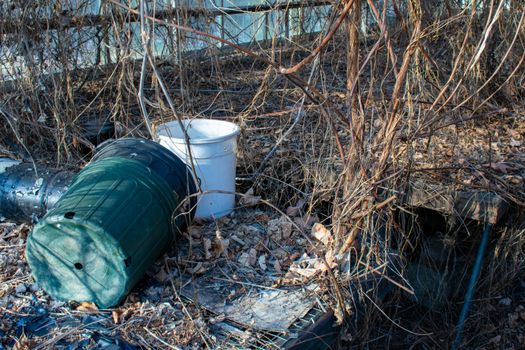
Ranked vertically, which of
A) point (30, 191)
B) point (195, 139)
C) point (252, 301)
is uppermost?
point (195, 139)

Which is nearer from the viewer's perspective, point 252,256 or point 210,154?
point 252,256

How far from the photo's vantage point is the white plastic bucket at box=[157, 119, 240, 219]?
3.85 meters

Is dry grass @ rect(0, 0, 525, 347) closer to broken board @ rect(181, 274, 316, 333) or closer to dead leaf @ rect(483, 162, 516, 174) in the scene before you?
dead leaf @ rect(483, 162, 516, 174)

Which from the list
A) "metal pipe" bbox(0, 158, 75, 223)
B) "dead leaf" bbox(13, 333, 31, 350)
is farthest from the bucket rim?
"dead leaf" bbox(13, 333, 31, 350)

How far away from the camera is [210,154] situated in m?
3.87

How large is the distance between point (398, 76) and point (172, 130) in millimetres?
1762

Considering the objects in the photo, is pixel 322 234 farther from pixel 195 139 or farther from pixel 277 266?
pixel 195 139

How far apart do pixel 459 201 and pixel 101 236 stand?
2.58 metres

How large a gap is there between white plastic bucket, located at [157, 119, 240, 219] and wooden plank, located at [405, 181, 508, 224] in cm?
132

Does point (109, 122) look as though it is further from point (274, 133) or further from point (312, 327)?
point (312, 327)

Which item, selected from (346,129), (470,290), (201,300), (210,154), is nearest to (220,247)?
(201,300)

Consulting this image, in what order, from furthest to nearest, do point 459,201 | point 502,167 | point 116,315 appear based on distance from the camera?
point 502,167 < point 459,201 < point 116,315

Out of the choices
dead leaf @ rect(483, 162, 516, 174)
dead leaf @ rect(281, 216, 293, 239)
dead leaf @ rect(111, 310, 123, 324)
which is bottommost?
dead leaf @ rect(111, 310, 123, 324)

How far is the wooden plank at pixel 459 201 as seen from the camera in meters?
4.19
